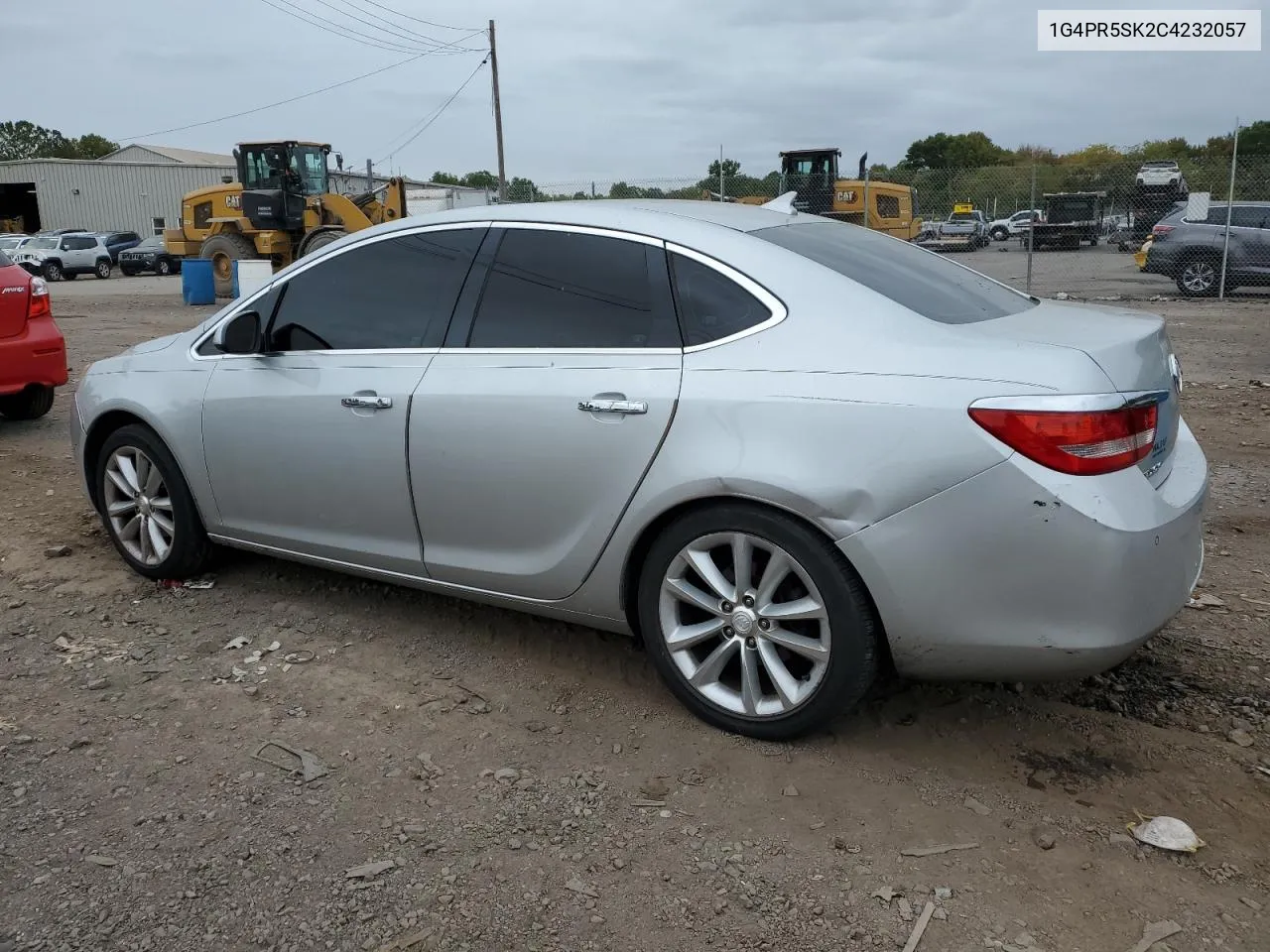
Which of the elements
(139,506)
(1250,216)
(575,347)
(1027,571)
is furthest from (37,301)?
(1250,216)

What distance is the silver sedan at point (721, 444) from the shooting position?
2.76m

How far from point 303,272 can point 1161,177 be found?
1105 inches

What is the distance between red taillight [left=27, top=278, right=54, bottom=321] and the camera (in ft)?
24.4

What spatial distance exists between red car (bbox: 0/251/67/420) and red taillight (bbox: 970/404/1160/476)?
6.84 metres

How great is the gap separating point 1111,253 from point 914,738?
94.0 feet

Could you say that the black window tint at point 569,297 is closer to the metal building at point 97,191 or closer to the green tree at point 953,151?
the metal building at point 97,191

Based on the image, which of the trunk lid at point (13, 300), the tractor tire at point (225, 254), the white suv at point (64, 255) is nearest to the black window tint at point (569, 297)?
the trunk lid at point (13, 300)

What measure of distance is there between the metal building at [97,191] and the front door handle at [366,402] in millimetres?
47597

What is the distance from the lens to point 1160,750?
3176 mm

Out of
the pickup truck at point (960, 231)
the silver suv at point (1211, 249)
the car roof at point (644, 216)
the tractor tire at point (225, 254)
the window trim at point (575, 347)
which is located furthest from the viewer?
the pickup truck at point (960, 231)

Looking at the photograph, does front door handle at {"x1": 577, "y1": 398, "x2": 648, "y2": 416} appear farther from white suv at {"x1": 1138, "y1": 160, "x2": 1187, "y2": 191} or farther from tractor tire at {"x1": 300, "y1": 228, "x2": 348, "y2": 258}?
white suv at {"x1": 1138, "y1": 160, "x2": 1187, "y2": 191}

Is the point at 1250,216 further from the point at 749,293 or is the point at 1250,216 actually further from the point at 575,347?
the point at 575,347

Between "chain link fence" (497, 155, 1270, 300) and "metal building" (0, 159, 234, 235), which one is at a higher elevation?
"metal building" (0, 159, 234, 235)

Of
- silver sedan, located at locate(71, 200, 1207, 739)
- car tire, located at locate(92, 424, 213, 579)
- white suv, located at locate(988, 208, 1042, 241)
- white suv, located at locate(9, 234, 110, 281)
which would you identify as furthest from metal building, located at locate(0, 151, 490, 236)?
silver sedan, located at locate(71, 200, 1207, 739)
